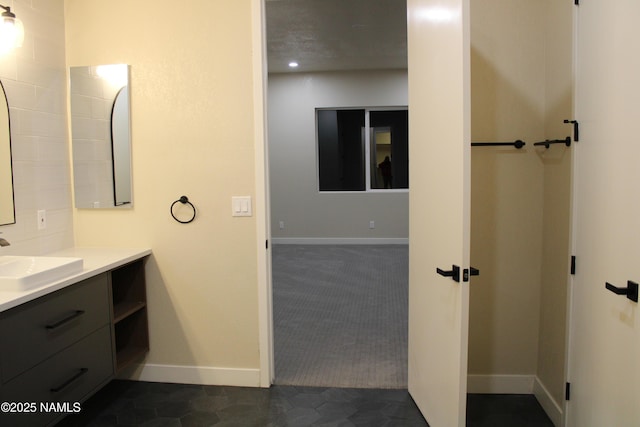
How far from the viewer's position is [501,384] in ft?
8.21

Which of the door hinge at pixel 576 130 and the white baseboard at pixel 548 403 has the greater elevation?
the door hinge at pixel 576 130

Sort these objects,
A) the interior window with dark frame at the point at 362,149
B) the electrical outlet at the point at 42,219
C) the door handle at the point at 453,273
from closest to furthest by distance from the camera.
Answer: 1. the door handle at the point at 453,273
2. the electrical outlet at the point at 42,219
3. the interior window with dark frame at the point at 362,149

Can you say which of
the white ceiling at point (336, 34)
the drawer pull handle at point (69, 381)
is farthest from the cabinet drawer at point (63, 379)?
the white ceiling at point (336, 34)

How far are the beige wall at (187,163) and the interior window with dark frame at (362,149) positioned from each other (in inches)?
205

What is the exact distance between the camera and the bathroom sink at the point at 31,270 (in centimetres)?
173

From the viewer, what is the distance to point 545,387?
234 centimetres

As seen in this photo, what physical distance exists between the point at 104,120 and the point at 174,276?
1.04 metres

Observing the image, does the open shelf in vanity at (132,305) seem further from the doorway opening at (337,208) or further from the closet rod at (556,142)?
the closet rod at (556,142)

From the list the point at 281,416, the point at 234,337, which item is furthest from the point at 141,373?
the point at 281,416

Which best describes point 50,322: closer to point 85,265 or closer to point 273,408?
point 85,265

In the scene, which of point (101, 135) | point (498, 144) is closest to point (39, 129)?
point (101, 135)

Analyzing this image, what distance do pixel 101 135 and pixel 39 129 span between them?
32 cm

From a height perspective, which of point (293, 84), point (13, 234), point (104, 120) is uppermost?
point (293, 84)

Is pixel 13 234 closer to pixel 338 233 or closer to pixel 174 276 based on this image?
pixel 174 276
